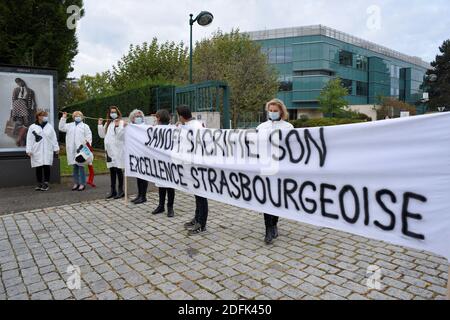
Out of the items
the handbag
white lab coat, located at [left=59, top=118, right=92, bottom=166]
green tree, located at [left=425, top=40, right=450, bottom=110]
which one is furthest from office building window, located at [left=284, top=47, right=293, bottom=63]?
white lab coat, located at [left=59, top=118, right=92, bottom=166]

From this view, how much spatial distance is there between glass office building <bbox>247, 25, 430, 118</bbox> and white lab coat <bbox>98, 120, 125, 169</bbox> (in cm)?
5632

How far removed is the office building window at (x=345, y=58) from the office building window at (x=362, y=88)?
17.2ft

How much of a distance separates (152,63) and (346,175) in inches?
877

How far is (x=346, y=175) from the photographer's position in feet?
11.1

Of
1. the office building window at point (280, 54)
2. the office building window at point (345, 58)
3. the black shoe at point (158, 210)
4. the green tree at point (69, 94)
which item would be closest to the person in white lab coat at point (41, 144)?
the black shoe at point (158, 210)

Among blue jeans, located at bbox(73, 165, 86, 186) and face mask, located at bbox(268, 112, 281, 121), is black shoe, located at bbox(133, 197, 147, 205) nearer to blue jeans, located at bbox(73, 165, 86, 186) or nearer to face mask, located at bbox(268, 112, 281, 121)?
blue jeans, located at bbox(73, 165, 86, 186)

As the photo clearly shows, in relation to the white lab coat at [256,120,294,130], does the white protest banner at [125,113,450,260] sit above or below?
below

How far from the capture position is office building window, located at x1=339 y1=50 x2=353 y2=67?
2601 inches

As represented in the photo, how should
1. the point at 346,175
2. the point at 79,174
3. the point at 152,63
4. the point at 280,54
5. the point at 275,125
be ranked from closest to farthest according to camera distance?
the point at 346,175
the point at 275,125
the point at 79,174
the point at 152,63
the point at 280,54

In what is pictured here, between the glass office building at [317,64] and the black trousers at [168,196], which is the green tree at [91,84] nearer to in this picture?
the glass office building at [317,64]

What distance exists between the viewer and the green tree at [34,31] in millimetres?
14094

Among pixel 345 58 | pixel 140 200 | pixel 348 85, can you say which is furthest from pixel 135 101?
pixel 348 85

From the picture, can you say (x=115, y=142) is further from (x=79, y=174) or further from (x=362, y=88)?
(x=362, y=88)

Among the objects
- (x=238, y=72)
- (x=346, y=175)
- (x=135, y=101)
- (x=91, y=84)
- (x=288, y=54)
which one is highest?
(x=288, y=54)
